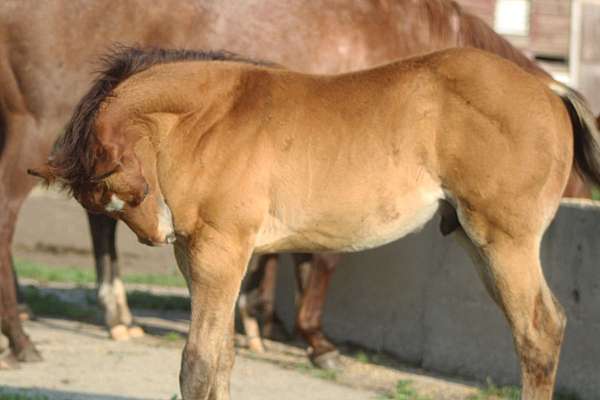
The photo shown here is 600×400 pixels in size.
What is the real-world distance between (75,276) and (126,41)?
401 cm

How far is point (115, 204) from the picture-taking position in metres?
5.73

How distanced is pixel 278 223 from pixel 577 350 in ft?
7.31

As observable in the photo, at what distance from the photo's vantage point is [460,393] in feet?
24.0

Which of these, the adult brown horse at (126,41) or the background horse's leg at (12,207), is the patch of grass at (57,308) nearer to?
the adult brown horse at (126,41)

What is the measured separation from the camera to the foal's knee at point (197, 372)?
5.50 meters

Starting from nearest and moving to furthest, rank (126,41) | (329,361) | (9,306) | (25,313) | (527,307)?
(527,307) → (9,306) → (329,361) → (126,41) → (25,313)

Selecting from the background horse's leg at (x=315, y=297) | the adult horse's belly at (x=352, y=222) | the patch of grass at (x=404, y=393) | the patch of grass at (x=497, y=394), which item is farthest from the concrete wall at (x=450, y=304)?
the adult horse's belly at (x=352, y=222)

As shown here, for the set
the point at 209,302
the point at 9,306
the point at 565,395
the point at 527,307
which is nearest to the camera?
the point at 209,302

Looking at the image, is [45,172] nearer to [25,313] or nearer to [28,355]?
[28,355]

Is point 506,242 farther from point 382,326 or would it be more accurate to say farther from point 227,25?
point 227,25

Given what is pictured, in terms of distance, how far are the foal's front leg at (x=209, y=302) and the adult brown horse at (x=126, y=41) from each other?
266cm

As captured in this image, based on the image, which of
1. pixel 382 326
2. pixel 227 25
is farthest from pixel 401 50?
pixel 382 326

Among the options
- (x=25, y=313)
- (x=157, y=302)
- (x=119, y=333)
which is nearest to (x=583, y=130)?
(x=119, y=333)

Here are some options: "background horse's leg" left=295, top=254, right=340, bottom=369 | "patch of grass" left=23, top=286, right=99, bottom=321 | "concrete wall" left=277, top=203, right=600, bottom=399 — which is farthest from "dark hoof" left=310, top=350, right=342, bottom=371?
"patch of grass" left=23, top=286, right=99, bottom=321
